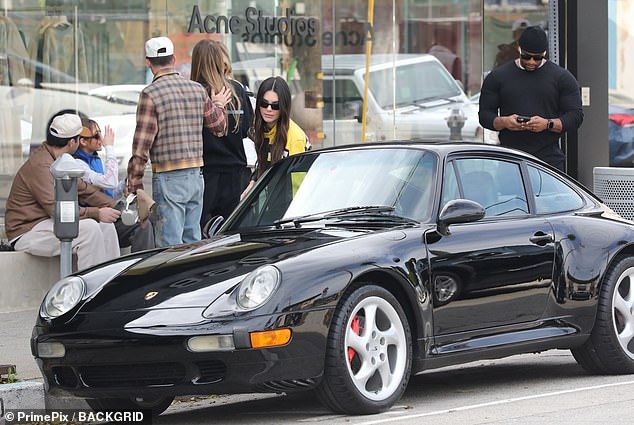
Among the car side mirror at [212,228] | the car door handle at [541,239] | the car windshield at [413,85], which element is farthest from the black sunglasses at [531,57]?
the car windshield at [413,85]

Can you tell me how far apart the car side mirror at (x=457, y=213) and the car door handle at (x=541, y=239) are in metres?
0.57

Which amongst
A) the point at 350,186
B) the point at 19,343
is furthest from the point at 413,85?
the point at 350,186

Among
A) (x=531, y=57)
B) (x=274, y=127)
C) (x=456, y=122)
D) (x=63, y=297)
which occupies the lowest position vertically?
(x=63, y=297)

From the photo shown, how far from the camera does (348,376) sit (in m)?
7.16

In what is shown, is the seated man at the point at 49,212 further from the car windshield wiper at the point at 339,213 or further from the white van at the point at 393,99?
the white van at the point at 393,99

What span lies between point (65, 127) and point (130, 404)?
12.4 ft

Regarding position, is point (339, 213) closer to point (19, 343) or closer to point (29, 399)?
point (29, 399)

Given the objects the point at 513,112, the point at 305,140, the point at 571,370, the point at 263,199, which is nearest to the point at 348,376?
the point at 263,199

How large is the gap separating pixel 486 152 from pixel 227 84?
2624 millimetres

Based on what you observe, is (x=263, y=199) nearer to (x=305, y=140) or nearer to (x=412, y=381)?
(x=412, y=381)

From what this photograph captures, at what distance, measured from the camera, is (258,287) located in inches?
279

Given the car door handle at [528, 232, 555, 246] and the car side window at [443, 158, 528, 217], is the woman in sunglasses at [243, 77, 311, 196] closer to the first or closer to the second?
the car side window at [443, 158, 528, 217]

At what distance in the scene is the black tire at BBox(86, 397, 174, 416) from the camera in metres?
7.85

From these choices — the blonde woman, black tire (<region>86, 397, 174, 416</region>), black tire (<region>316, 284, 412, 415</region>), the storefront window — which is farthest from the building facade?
black tire (<region>316, 284, 412, 415</region>)
